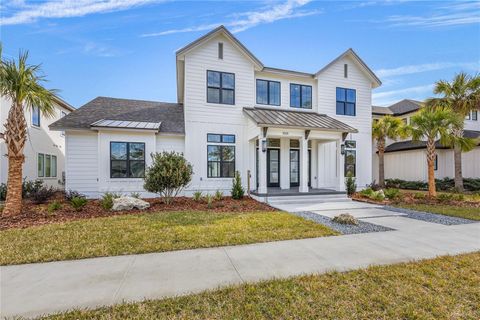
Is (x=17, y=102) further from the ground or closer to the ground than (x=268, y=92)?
closer to the ground

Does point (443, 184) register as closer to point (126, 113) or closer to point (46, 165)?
point (126, 113)

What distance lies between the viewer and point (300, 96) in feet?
46.3

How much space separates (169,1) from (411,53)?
1438 cm

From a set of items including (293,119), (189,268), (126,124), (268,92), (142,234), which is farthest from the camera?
(268,92)

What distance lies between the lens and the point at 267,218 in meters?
7.53

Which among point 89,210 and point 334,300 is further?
point 89,210

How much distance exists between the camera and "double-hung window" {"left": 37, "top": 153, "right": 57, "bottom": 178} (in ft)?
48.0

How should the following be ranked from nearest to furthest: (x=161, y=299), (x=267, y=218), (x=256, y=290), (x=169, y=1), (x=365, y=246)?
(x=161, y=299)
(x=256, y=290)
(x=365, y=246)
(x=267, y=218)
(x=169, y=1)

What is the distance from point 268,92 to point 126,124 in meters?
8.08

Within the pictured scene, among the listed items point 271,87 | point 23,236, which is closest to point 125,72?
point 271,87

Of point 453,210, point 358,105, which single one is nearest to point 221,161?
point 358,105

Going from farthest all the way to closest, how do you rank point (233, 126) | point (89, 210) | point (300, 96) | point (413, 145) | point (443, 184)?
point (413, 145) < point (443, 184) < point (300, 96) < point (233, 126) < point (89, 210)

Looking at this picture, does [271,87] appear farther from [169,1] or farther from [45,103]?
[45,103]

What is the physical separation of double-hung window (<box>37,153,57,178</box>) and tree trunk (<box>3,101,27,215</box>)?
27.5 feet
